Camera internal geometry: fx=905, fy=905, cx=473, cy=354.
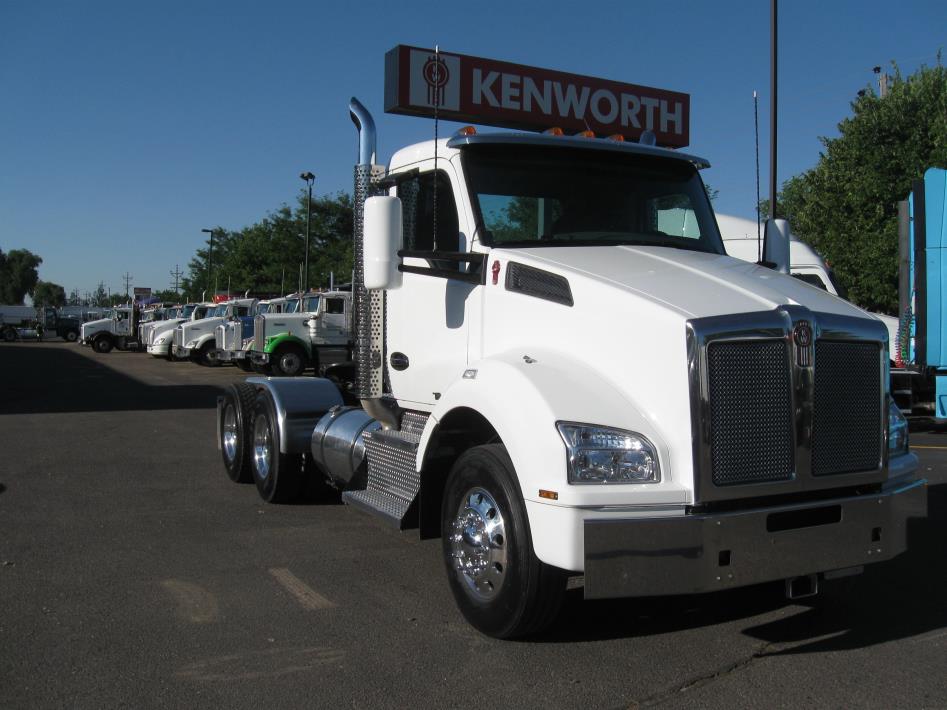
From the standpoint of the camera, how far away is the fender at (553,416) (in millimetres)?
3824

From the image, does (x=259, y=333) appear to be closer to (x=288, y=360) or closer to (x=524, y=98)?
(x=288, y=360)

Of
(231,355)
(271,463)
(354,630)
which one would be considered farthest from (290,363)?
(354,630)

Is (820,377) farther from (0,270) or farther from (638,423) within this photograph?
(0,270)

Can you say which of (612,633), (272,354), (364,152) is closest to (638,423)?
(612,633)

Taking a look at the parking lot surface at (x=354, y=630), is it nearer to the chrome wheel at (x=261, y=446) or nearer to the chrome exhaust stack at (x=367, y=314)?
the chrome wheel at (x=261, y=446)

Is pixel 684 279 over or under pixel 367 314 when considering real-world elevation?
over

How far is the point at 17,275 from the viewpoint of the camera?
15825 cm

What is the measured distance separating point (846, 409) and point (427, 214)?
110 inches

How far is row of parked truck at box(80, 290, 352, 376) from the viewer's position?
2477cm

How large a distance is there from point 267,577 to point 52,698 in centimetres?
186

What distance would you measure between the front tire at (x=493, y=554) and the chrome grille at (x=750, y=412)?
2.98 ft

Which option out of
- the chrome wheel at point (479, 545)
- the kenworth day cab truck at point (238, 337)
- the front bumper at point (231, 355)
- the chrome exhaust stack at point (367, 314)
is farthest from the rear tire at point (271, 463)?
the front bumper at point (231, 355)

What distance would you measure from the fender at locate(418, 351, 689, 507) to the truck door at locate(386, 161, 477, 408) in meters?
0.88

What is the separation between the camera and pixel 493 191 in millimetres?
5418
